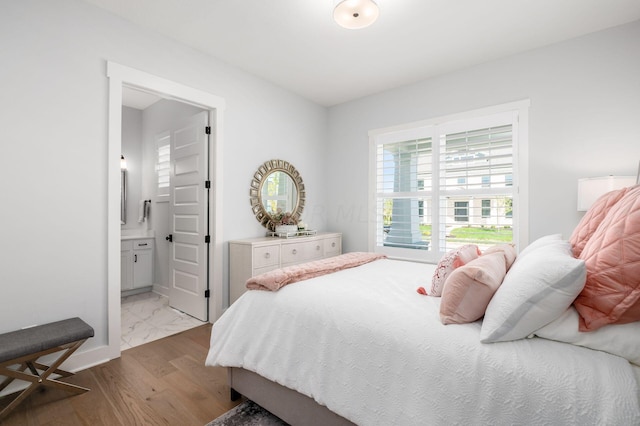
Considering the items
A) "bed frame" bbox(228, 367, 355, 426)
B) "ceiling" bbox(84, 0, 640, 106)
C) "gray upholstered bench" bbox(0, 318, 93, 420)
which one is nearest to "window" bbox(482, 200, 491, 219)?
"ceiling" bbox(84, 0, 640, 106)

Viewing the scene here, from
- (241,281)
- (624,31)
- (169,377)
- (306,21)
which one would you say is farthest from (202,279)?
(624,31)

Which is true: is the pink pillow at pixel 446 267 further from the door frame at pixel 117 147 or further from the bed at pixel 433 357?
the door frame at pixel 117 147

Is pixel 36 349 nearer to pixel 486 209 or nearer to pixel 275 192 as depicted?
pixel 275 192

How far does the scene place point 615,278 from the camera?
1.03 meters

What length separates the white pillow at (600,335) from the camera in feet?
3.31

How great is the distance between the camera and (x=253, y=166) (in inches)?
146

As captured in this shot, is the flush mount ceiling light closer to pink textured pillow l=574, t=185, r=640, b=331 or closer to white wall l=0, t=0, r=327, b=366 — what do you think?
white wall l=0, t=0, r=327, b=366

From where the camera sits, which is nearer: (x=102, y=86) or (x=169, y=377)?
(x=169, y=377)

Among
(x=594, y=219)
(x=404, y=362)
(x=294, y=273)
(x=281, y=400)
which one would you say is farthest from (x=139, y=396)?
(x=594, y=219)

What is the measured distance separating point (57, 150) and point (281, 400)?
2311 mm

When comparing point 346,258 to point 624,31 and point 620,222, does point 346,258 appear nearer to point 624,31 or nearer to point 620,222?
point 620,222

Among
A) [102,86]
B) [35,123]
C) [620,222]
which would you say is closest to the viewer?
[620,222]

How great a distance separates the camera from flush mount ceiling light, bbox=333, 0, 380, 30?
216cm

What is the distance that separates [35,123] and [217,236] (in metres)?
1.70
